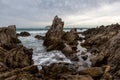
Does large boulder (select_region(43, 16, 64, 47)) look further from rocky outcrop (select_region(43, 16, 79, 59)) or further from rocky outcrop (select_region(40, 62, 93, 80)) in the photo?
rocky outcrop (select_region(40, 62, 93, 80))

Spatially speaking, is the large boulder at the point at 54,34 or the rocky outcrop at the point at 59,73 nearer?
the rocky outcrop at the point at 59,73

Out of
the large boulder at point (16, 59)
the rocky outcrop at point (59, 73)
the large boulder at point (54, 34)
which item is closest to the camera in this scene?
the rocky outcrop at point (59, 73)

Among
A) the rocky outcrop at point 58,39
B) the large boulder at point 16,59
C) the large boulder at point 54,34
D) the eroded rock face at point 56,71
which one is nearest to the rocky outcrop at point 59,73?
the eroded rock face at point 56,71

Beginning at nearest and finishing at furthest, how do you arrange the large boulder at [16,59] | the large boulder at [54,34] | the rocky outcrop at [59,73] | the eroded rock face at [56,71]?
1. the rocky outcrop at [59,73]
2. the eroded rock face at [56,71]
3. the large boulder at [16,59]
4. the large boulder at [54,34]

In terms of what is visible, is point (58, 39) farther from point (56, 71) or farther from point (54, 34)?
point (56, 71)

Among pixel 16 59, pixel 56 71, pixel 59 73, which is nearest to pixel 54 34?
pixel 16 59

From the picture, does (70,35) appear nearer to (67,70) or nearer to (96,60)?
(96,60)

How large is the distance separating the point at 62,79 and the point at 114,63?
8.40 metres

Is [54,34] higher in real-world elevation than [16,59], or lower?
higher

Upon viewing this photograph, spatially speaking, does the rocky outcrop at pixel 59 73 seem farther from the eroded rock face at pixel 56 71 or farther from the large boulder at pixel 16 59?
the large boulder at pixel 16 59

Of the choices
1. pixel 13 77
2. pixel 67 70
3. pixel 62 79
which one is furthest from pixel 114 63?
pixel 13 77

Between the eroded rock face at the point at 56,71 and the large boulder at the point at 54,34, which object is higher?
the large boulder at the point at 54,34

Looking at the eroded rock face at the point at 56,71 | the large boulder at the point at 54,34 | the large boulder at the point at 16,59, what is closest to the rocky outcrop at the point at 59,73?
the eroded rock face at the point at 56,71

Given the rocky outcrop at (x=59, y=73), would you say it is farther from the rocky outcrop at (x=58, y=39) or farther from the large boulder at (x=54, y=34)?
the large boulder at (x=54, y=34)
